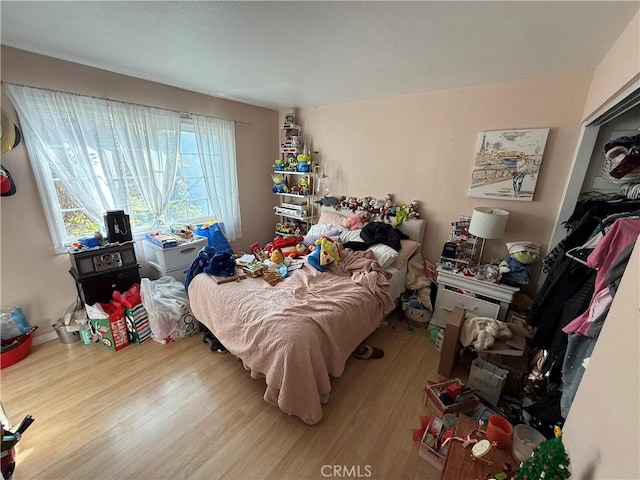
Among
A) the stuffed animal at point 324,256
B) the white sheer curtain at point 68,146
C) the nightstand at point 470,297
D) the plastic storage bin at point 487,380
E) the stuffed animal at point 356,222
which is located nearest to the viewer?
the plastic storage bin at point 487,380

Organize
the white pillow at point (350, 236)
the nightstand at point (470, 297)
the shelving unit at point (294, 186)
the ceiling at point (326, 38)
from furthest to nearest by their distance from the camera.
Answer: the shelving unit at point (294, 186) < the white pillow at point (350, 236) < the nightstand at point (470, 297) < the ceiling at point (326, 38)

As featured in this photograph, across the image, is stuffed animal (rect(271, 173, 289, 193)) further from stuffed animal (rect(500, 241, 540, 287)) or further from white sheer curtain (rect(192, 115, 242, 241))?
stuffed animal (rect(500, 241, 540, 287))

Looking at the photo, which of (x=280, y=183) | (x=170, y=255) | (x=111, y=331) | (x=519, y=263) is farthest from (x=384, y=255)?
(x=111, y=331)

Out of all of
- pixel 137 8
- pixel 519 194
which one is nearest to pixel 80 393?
pixel 137 8

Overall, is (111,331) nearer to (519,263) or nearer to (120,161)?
(120,161)

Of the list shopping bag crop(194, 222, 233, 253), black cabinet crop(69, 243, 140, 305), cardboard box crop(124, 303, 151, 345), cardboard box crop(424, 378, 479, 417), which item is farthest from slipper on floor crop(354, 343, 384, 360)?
black cabinet crop(69, 243, 140, 305)

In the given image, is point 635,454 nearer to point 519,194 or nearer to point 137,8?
point 519,194

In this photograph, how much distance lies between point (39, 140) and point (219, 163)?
1.53m

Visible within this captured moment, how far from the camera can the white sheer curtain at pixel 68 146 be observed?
192 centimetres

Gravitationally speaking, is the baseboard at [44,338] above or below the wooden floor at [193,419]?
above

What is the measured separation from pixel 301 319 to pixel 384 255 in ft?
3.71

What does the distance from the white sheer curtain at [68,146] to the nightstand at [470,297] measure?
3216mm
